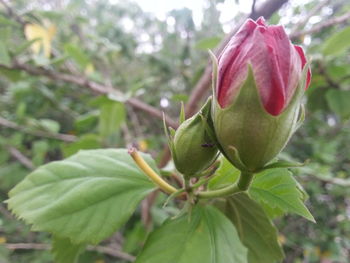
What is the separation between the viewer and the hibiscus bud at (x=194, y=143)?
425 mm

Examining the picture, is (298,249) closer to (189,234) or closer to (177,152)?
(189,234)

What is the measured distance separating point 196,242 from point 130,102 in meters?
0.90

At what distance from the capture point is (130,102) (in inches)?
52.4

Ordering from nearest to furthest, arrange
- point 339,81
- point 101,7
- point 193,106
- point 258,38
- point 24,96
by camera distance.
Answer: point 258,38 < point 193,106 < point 339,81 < point 24,96 < point 101,7

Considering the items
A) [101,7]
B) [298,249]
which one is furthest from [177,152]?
[101,7]

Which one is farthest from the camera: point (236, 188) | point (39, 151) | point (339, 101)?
point (39, 151)

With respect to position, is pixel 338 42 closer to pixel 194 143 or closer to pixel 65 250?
pixel 194 143

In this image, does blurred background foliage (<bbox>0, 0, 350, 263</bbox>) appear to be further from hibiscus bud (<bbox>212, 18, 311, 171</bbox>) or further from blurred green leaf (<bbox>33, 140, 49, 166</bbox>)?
hibiscus bud (<bbox>212, 18, 311, 171</bbox>)

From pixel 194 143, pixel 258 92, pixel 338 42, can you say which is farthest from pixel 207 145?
pixel 338 42

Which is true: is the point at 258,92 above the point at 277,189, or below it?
above

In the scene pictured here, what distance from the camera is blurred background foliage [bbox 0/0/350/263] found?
1.22 metres

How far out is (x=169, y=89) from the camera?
2.54 m

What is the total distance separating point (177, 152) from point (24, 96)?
1588mm

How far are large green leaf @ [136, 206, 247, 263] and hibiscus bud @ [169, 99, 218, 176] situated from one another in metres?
0.11
